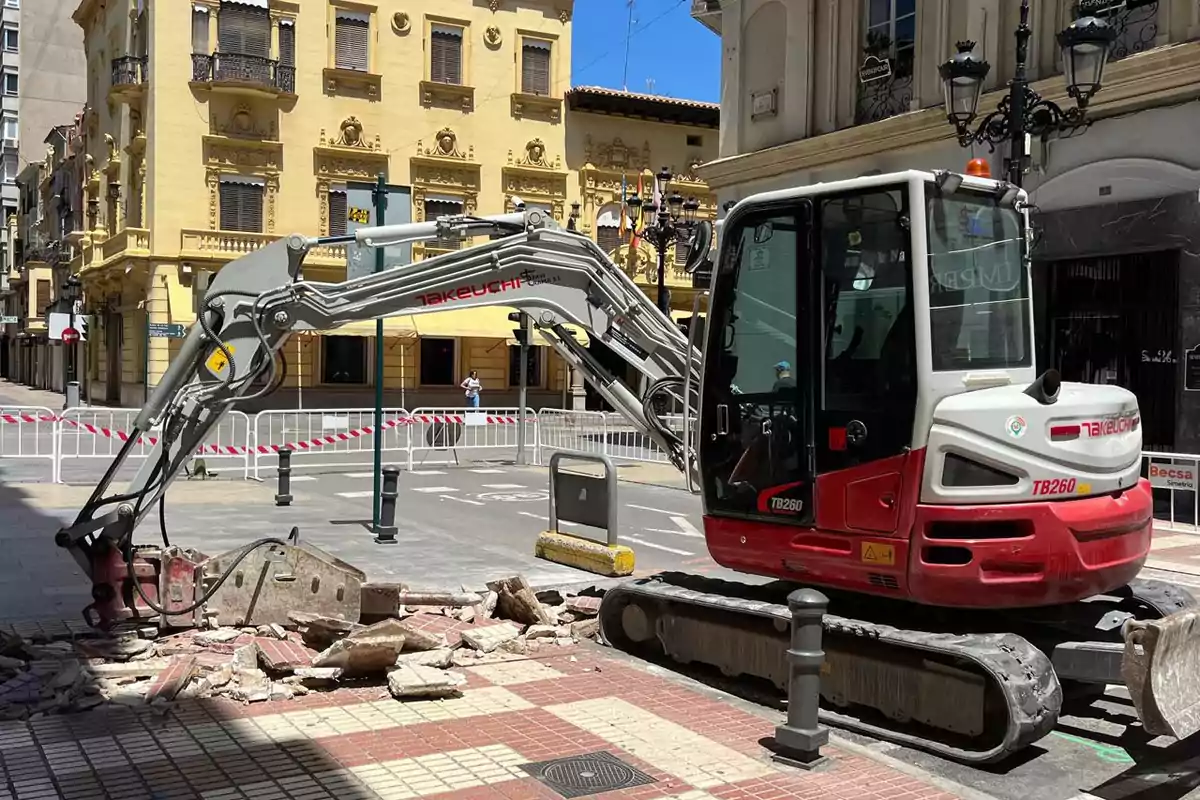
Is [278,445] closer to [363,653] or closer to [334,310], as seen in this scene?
[334,310]

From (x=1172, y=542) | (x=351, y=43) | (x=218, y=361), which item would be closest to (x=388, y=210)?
(x=218, y=361)

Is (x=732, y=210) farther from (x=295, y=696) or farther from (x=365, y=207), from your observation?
(x=365, y=207)

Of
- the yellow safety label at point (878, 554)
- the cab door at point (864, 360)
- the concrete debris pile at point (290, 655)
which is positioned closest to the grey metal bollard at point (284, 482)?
the concrete debris pile at point (290, 655)

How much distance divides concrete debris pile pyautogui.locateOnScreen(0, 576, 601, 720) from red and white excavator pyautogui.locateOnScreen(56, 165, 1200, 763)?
0.48 metres

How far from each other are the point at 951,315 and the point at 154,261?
33.2 m

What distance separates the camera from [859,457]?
617cm

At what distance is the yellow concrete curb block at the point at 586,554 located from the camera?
10.3 metres

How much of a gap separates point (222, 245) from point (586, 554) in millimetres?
28065

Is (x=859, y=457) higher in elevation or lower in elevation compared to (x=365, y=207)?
lower

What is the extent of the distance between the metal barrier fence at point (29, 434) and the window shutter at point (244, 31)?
754 inches

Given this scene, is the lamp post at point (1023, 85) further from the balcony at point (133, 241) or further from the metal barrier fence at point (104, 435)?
the balcony at point (133, 241)

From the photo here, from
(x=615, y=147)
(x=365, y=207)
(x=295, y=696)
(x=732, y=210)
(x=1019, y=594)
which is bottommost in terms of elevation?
(x=295, y=696)

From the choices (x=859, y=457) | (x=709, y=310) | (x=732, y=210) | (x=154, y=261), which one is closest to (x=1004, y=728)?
(x=859, y=457)

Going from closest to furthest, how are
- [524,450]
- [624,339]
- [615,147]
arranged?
1. [624,339]
2. [524,450]
3. [615,147]
